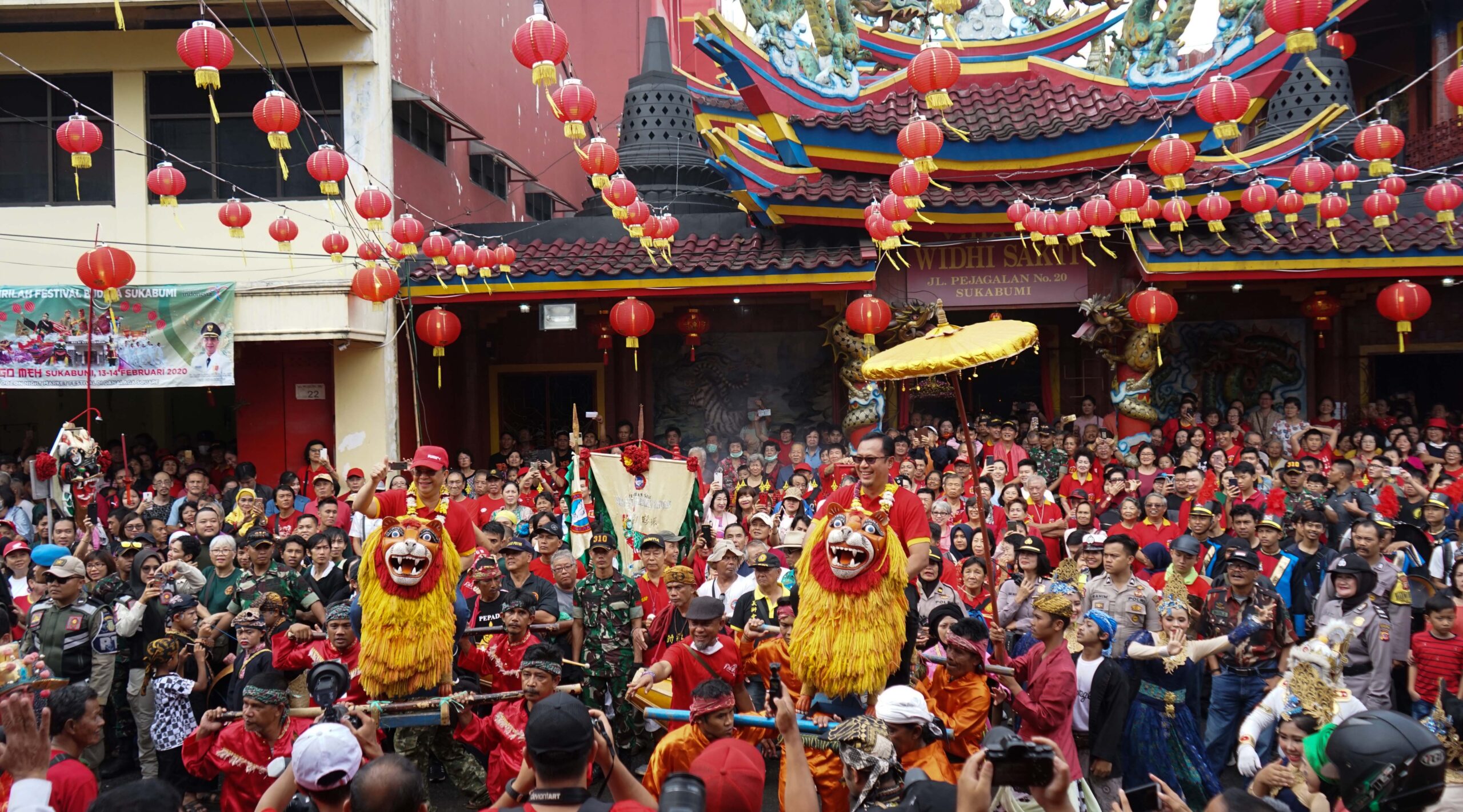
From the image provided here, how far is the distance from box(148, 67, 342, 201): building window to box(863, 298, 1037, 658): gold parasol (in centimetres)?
1038

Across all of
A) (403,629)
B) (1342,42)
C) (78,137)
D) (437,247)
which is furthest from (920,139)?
(1342,42)

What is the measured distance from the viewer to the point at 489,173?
18.9m

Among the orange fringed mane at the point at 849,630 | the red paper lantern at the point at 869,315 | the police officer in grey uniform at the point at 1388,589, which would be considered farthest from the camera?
the red paper lantern at the point at 869,315

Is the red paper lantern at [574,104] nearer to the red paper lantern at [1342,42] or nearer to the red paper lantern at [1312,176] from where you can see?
the red paper lantern at [1312,176]

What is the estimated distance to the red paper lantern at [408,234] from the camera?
37.8 ft

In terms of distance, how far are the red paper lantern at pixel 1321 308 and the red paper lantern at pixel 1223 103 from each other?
212 inches

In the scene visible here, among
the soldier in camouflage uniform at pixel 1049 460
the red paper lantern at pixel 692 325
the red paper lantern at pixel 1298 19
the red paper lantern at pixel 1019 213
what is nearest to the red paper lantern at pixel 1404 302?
the soldier in camouflage uniform at pixel 1049 460

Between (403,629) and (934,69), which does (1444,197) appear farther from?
(403,629)

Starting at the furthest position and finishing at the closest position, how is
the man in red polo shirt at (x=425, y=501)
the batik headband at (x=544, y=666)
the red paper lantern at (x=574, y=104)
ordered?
the red paper lantern at (x=574, y=104) → the man in red polo shirt at (x=425, y=501) → the batik headband at (x=544, y=666)

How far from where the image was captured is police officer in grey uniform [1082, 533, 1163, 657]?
6199 mm

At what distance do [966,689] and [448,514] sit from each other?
10.8 feet

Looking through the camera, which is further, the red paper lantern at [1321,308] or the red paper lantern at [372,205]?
the red paper lantern at [1321,308]

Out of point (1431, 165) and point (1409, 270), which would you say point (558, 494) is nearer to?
point (1409, 270)

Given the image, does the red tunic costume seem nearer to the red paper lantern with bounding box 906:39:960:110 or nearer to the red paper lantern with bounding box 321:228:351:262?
the red paper lantern with bounding box 906:39:960:110
